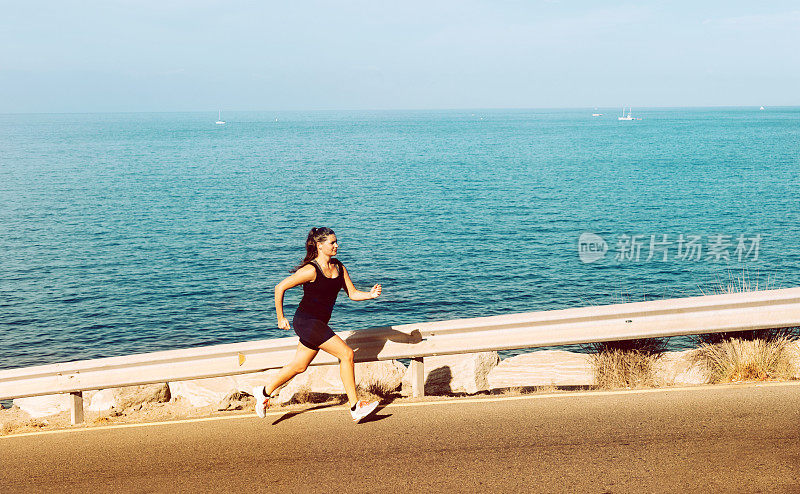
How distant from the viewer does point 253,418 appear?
22.4 feet

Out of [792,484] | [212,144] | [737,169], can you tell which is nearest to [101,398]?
[792,484]

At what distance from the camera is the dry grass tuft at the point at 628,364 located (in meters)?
7.31

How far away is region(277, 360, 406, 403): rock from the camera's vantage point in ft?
27.8

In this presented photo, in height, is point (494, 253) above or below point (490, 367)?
below

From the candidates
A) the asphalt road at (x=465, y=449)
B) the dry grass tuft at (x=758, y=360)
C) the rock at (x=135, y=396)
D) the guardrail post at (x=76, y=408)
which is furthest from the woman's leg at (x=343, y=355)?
the dry grass tuft at (x=758, y=360)

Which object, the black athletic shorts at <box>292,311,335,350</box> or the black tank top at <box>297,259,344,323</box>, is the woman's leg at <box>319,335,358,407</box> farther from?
the black tank top at <box>297,259,344,323</box>

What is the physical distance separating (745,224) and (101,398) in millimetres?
41898

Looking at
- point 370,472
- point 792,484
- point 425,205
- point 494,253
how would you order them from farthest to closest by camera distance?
1. point 425,205
2. point 494,253
3. point 370,472
4. point 792,484

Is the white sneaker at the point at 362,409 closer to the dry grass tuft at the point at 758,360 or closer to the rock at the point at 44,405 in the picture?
the dry grass tuft at the point at 758,360

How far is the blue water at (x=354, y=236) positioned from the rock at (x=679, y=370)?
4.54 feet

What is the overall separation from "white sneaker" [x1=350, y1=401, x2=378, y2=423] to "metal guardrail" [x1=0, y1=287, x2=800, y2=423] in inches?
24.3

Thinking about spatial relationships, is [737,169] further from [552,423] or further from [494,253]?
[552,423]

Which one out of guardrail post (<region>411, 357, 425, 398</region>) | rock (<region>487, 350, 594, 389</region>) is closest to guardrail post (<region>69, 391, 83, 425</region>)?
guardrail post (<region>411, 357, 425, 398</region>)

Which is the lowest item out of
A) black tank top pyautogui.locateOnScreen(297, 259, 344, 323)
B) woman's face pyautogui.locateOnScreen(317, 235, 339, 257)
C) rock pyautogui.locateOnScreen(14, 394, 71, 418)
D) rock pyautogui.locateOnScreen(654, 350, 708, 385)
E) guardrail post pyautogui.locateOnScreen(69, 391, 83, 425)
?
rock pyautogui.locateOnScreen(14, 394, 71, 418)
